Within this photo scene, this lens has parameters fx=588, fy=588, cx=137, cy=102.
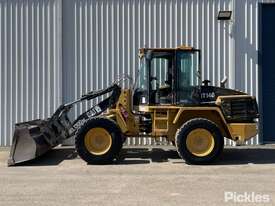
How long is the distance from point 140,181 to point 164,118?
9.69 feet

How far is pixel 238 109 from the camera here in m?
14.3

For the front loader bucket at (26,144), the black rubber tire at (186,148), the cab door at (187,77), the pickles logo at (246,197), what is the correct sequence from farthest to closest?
the cab door at (187,77)
the front loader bucket at (26,144)
the black rubber tire at (186,148)
the pickles logo at (246,197)

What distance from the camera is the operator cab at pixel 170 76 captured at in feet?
47.0

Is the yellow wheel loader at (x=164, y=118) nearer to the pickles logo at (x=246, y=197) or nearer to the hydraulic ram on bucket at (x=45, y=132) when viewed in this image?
the hydraulic ram on bucket at (x=45, y=132)

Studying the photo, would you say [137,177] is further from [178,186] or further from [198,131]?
[198,131]

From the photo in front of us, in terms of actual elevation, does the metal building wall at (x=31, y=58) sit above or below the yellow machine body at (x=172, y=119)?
above

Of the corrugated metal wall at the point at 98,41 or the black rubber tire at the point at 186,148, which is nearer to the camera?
the black rubber tire at the point at 186,148

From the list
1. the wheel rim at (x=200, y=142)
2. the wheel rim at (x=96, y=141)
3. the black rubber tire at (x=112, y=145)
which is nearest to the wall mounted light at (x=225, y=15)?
the wheel rim at (x=200, y=142)

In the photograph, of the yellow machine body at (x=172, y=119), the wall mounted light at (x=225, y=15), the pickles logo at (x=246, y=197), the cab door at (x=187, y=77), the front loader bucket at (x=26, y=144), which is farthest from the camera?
the wall mounted light at (x=225, y=15)

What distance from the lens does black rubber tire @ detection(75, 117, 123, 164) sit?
1395 cm

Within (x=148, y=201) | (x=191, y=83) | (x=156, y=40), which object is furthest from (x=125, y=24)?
(x=148, y=201)

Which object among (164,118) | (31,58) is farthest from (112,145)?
(31,58)

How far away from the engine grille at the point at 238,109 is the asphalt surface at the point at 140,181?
107 cm

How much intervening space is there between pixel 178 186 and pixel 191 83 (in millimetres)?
3909
